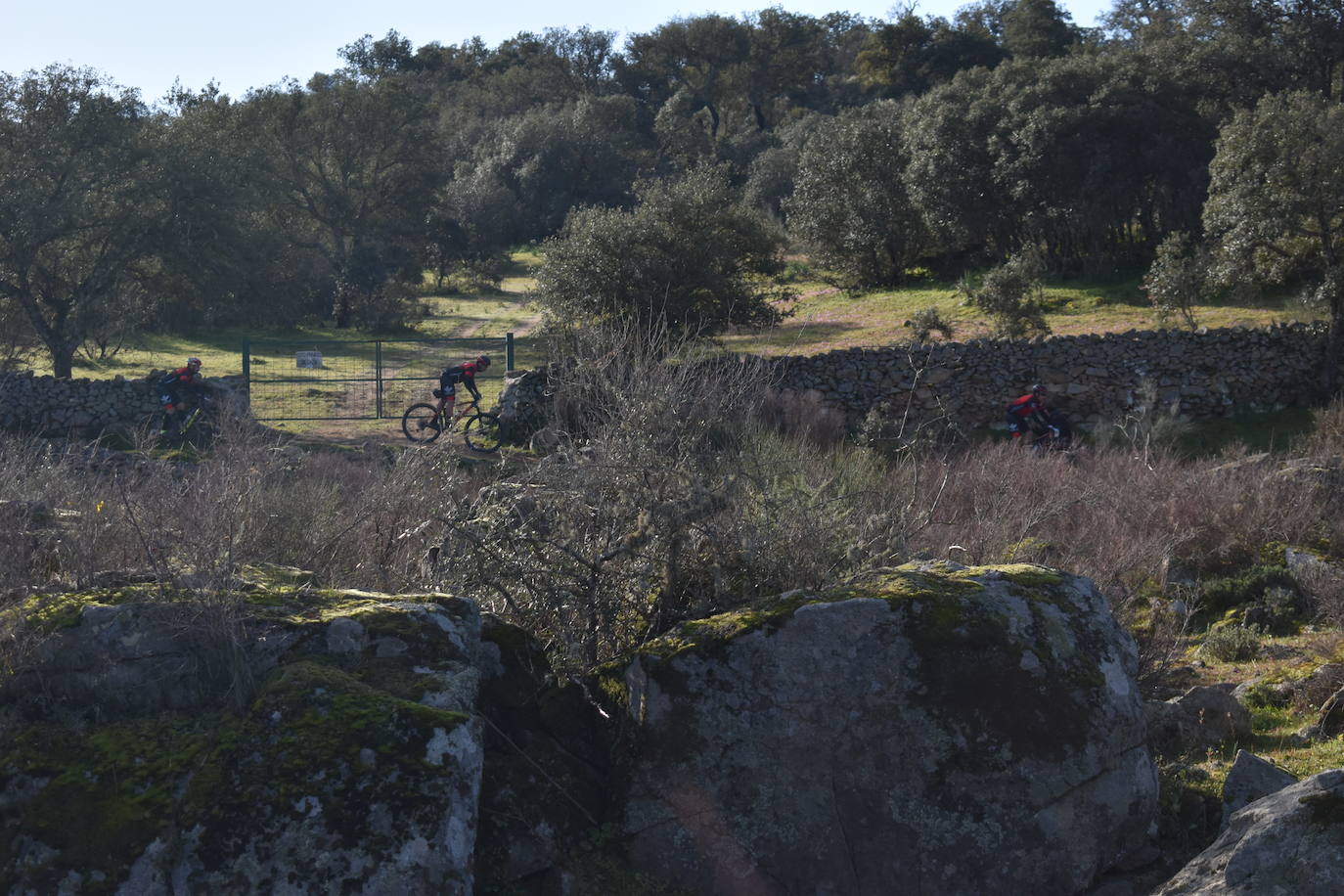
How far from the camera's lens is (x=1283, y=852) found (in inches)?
124

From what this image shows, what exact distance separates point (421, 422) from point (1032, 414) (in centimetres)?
801

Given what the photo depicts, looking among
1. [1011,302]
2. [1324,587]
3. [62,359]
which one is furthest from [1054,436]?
[62,359]

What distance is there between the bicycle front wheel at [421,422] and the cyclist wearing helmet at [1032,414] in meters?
7.37

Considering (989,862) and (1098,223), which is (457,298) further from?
(989,862)

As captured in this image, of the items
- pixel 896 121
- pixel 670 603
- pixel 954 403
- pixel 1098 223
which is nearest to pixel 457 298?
pixel 896 121

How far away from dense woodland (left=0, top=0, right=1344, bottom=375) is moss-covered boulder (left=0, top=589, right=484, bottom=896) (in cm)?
987

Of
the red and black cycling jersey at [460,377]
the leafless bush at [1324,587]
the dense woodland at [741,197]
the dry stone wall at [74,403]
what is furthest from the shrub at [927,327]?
the dry stone wall at [74,403]

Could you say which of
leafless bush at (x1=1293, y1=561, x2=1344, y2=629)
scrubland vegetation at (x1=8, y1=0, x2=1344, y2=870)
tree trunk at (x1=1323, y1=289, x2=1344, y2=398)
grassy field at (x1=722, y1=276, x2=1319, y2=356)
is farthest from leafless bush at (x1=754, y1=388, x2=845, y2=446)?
tree trunk at (x1=1323, y1=289, x2=1344, y2=398)

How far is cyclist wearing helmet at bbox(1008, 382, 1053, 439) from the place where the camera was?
15047 mm

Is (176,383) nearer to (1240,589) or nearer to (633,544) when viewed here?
(633,544)

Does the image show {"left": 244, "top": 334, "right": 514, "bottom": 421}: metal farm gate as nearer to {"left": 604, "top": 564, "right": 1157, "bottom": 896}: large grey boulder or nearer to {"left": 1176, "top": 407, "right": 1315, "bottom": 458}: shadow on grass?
{"left": 1176, "top": 407, "right": 1315, "bottom": 458}: shadow on grass

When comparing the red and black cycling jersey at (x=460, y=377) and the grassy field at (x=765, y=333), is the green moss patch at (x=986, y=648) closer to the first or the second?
the red and black cycling jersey at (x=460, y=377)

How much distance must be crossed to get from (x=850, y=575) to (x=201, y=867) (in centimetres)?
251

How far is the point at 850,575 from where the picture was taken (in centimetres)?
462
